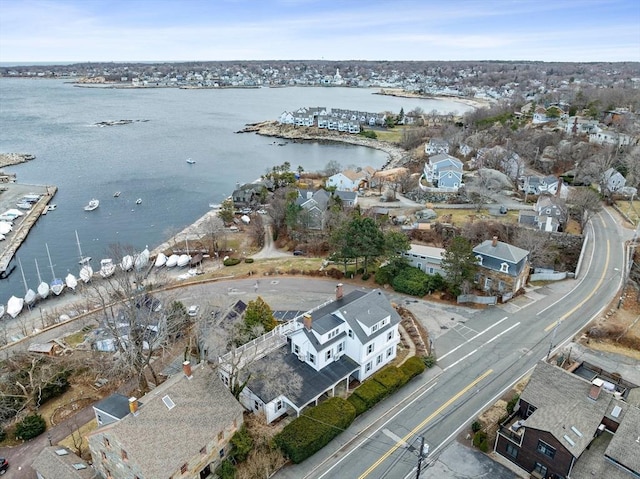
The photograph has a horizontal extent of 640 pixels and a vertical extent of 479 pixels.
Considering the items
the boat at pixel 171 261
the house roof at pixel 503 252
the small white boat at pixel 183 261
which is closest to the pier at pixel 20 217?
the boat at pixel 171 261

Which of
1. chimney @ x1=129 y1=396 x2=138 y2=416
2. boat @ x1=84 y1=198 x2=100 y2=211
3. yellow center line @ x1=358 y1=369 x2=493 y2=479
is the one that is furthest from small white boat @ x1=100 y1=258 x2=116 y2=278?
yellow center line @ x1=358 y1=369 x2=493 y2=479

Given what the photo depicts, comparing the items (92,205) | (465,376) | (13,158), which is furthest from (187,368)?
(13,158)

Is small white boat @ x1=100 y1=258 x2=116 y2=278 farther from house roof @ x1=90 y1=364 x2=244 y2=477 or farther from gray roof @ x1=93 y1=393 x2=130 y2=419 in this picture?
house roof @ x1=90 y1=364 x2=244 y2=477

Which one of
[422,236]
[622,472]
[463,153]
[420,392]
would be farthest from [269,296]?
[463,153]

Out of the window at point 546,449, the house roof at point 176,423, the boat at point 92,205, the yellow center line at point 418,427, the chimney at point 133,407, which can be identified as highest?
the chimney at point 133,407

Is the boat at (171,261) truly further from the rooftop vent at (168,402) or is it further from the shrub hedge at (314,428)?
the shrub hedge at (314,428)

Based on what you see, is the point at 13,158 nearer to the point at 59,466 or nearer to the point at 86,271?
the point at 86,271
